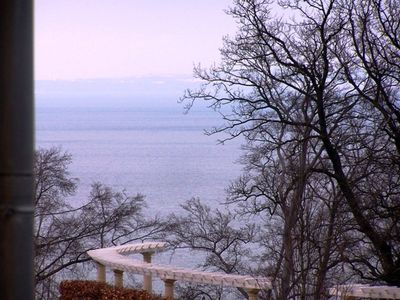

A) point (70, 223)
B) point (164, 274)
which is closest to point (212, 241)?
point (70, 223)

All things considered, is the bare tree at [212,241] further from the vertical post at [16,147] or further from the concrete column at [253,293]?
the vertical post at [16,147]

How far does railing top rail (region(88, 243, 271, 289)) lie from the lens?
9.81 m

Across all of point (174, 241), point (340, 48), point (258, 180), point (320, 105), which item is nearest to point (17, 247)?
point (320, 105)

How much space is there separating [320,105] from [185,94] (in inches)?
166

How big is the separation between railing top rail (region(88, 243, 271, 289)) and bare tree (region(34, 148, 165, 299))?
43.1 feet

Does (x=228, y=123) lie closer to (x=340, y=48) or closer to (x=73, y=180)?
(x=340, y=48)

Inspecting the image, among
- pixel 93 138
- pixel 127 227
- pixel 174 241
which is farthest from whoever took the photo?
pixel 93 138

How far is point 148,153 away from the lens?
89.1 meters

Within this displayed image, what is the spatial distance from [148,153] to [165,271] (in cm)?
7811

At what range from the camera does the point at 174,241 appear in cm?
2705

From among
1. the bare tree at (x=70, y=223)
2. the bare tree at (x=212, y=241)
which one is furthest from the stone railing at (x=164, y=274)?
the bare tree at (x=70, y=223)

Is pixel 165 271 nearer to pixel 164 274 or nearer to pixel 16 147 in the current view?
pixel 164 274

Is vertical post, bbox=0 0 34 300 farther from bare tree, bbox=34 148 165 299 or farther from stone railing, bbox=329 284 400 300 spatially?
bare tree, bbox=34 148 165 299

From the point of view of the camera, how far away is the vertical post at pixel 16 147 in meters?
1.70
